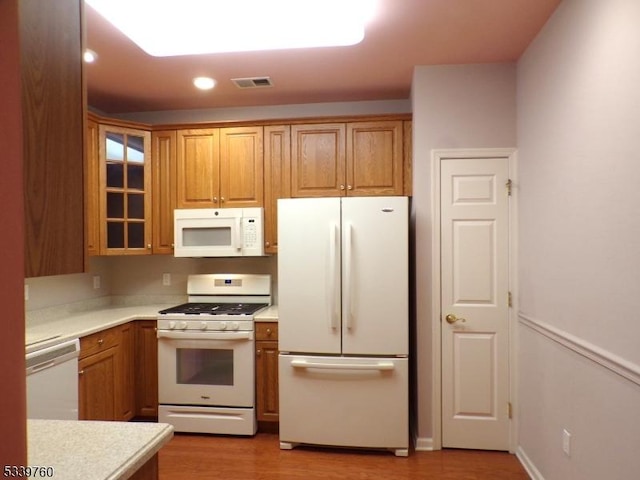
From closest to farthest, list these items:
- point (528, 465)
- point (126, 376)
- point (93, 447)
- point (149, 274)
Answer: point (93, 447), point (528, 465), point (126, 376), point (149, 274)

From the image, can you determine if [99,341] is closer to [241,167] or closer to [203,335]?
[203,335]

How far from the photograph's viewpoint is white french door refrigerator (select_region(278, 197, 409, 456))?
2.66 m

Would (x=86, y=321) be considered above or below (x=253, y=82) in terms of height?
below

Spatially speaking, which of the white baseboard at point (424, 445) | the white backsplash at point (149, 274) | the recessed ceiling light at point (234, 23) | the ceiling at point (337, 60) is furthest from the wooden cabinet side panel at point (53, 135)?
the white backsplash at point (149, 274)

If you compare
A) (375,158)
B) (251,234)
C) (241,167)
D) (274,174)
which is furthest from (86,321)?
(375,158)

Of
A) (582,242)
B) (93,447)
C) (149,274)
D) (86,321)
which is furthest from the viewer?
(149,274)

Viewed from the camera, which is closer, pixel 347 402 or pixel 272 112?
pixel 347 402

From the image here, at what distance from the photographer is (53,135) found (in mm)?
784

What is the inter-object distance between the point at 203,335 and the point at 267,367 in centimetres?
54

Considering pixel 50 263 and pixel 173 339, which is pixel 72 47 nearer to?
pixel 50 263

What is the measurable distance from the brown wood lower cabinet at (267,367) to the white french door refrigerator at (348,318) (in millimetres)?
255

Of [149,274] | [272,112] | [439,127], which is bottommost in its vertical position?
[149,274]

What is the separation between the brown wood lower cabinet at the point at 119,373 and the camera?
8.52 ft

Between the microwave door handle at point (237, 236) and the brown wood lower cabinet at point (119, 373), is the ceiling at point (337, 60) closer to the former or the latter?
the microwave door handle at point (237, 236)
